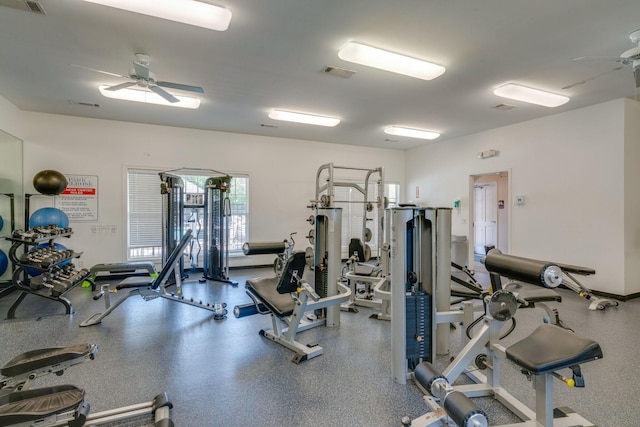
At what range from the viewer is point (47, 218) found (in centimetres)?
475

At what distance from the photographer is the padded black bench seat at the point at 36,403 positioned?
1.40 meters

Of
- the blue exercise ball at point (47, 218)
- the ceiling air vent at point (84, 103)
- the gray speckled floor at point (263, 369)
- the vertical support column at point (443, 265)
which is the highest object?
the ceiling air vent at point (84, 103)

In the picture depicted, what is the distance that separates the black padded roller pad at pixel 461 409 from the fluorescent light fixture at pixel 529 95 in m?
3.78

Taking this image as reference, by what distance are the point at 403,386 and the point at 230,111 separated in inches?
173

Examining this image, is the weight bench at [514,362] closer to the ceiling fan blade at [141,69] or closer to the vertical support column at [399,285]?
the vertical support column at [399,285]

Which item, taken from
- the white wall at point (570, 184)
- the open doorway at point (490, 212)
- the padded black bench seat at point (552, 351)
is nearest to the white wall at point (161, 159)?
the open doorway at point (490, 212)

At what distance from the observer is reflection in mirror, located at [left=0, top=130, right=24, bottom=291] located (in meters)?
4.46

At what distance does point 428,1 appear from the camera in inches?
89.0

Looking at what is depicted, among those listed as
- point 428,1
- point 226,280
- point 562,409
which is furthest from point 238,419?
point 226,280

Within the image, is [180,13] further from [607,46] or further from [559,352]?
[607,46]

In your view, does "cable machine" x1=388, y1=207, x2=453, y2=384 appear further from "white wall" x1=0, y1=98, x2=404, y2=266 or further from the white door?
the white door

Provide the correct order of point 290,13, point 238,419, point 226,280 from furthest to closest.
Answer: point 226,280
point 290,13
point 238,419

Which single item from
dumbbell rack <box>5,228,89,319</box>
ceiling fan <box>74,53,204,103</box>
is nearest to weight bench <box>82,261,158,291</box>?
dumbbell rack <box>5,228,89,319</box>

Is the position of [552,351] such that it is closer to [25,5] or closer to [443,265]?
[443,265]
